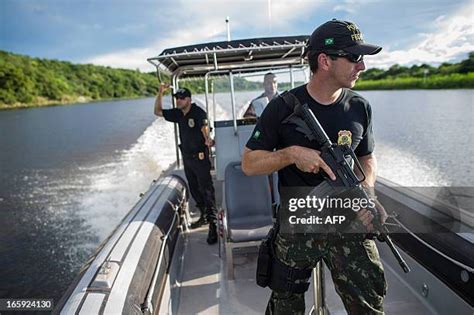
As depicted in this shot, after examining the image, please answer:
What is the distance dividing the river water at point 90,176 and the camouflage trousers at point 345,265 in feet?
10.0

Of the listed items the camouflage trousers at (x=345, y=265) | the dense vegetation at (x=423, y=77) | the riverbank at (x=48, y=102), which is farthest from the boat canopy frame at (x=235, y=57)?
the riverbank at (x=48, y=102)

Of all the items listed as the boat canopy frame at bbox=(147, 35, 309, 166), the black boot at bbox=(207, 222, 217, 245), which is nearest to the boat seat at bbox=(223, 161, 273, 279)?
the black boot at bbox=(207, 222, 217, 245)

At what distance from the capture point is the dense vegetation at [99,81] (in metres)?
20.0

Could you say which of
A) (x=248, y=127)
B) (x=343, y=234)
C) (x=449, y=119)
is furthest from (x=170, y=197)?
(x=449, y=119)

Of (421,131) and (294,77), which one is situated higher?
(294,77)

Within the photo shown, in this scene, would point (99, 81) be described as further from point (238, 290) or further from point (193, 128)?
point (238, 290)

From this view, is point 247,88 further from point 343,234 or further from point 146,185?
point 146,185

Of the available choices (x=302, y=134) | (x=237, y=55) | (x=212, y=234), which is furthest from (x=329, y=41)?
(x=212, y=234)

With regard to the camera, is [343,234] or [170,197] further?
[170,197]

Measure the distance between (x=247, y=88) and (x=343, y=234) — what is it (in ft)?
9.26

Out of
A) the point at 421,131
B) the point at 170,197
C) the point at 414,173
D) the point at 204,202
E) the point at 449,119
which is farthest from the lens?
the point at 449,119

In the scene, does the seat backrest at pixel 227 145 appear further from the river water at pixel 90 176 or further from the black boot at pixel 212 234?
the river water at pixel 90 176

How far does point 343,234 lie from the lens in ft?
4.28

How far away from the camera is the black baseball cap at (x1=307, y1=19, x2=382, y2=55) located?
46.8 inches
